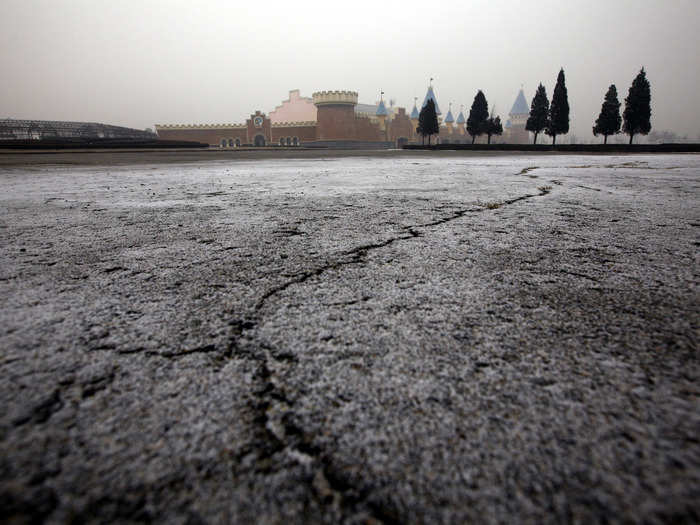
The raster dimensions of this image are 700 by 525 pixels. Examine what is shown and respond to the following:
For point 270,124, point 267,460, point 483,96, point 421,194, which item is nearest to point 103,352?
point 267,460

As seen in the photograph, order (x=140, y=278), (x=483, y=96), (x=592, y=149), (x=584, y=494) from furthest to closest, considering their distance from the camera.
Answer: (x=483, y=96) < (x=592, y=149) < (x=140, y=278) < (x=584, y=494)

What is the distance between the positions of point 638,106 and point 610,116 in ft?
5.60

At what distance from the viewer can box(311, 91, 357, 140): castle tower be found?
4041cm

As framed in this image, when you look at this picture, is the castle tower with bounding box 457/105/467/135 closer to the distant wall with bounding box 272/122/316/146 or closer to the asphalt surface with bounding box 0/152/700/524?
the distant wall with bounding box 272/122/316/146

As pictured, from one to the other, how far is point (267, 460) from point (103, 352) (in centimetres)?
44

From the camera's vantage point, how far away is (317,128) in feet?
140

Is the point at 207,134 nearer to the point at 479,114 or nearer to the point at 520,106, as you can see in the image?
the point at 479,114

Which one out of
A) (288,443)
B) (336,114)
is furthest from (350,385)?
(336,114)

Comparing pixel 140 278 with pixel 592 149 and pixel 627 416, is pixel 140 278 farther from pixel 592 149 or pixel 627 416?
pixel 592 149

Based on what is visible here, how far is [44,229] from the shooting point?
1.82m

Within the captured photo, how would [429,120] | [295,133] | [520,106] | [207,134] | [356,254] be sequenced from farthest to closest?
[520,106] < [207,134] < [295,133] < [429,120] < [356,254]

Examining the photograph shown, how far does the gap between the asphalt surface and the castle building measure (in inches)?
1649

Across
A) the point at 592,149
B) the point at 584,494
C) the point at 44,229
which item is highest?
the point at 592,149

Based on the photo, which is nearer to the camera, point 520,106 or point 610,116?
point 610,116
